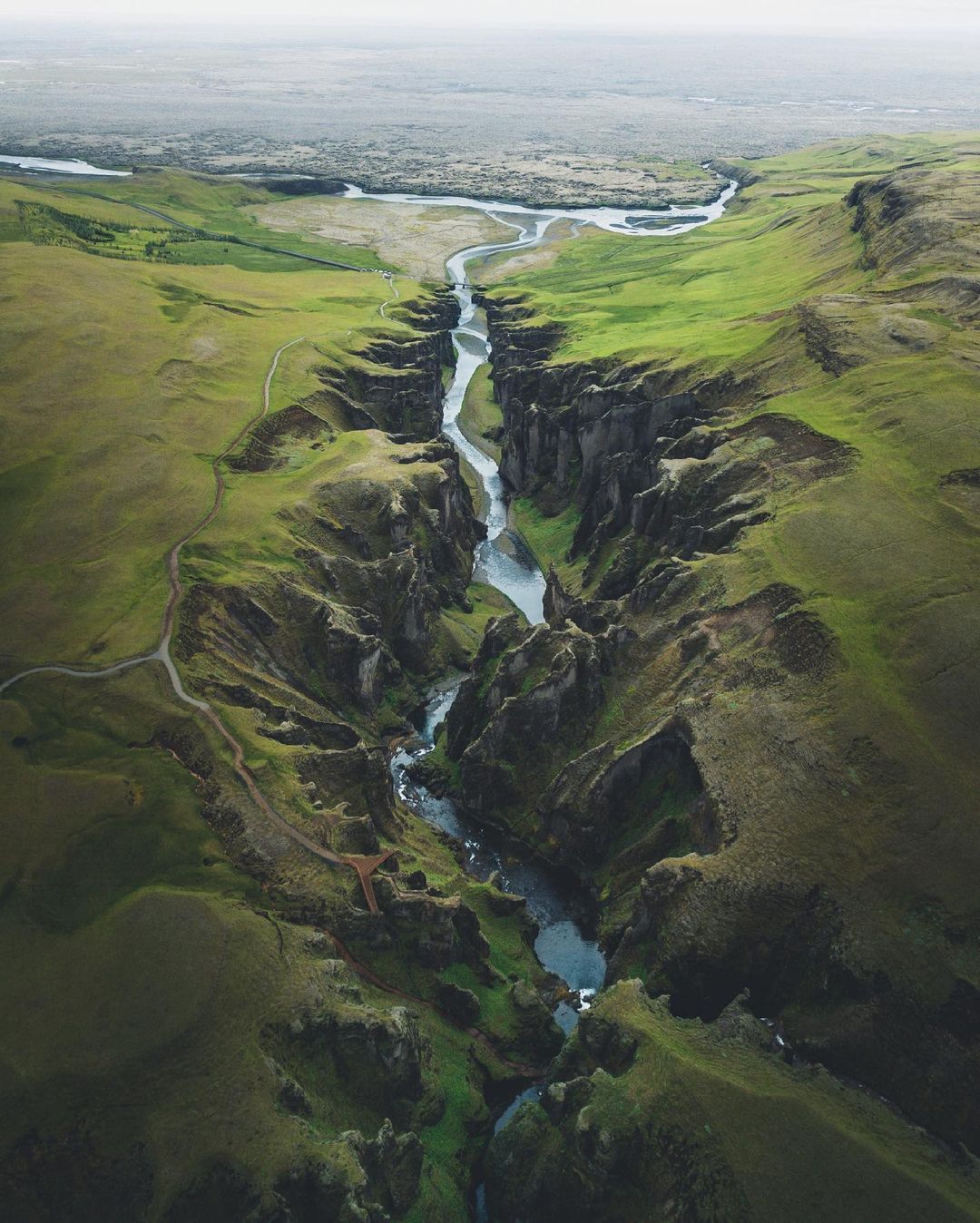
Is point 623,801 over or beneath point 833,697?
beneath

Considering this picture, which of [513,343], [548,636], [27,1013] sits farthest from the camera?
[513,343]

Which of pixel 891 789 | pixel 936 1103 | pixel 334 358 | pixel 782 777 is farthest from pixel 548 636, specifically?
pixel 334 358

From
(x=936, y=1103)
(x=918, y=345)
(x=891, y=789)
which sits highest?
(x=918, y=345)

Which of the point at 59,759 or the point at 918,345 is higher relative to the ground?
the point at 918,345

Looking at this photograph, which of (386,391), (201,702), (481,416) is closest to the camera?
(201,702)

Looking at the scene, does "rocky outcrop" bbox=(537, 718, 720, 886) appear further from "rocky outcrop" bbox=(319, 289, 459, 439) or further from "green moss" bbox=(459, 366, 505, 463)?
"green moss" bbox=(459, 366, 505, 463)

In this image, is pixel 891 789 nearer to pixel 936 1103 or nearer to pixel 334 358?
pixel 936 1103

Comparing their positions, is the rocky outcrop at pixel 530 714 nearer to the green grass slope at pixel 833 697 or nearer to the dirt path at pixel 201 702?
the green grass slope at pixel 833 697

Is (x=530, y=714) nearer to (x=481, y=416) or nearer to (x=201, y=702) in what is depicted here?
(x=201, y=702)

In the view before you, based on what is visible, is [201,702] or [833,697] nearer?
[833,697]

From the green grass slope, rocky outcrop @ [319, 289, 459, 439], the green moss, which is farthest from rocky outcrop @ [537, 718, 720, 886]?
the green moss

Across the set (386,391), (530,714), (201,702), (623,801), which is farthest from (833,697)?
(386,391)
